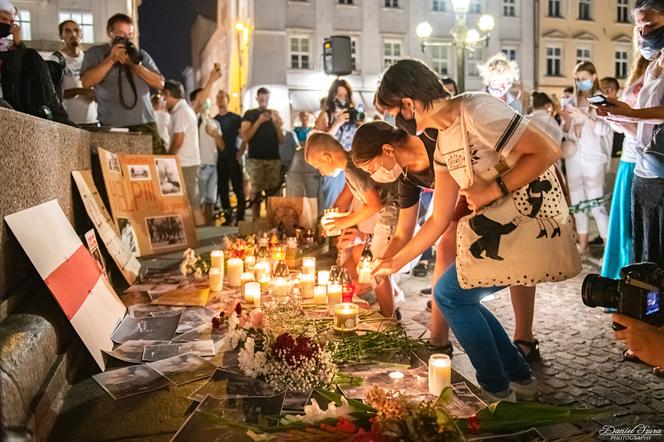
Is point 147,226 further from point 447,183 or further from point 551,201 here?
point 551,201

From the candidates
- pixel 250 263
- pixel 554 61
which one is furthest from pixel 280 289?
pixel 554 61

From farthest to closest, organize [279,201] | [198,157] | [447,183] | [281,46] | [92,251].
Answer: [281,46]
[198,157]
[279,201]
[92,251]
[447,183]

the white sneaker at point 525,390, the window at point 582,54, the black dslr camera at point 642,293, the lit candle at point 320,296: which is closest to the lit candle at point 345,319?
the lit candle at point 320,296

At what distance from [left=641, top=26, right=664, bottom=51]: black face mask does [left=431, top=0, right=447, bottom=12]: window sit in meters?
32.2

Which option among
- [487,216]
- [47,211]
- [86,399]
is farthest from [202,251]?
[487,216]

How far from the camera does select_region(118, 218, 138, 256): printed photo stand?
6159 millimetres

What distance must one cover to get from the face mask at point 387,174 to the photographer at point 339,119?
312 cm

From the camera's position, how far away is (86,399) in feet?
9.50

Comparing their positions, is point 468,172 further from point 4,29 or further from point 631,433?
point 4,29

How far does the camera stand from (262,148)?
33.7ft

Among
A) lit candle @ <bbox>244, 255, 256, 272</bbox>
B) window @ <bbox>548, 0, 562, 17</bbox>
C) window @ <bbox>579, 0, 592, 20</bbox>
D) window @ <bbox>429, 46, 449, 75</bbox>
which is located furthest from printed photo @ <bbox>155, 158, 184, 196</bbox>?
window @ <bbox>579, 0, 592, 20</bbox>

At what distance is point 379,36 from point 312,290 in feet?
99.8

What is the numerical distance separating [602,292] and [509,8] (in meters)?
36.3

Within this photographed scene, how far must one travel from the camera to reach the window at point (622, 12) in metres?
36.9
